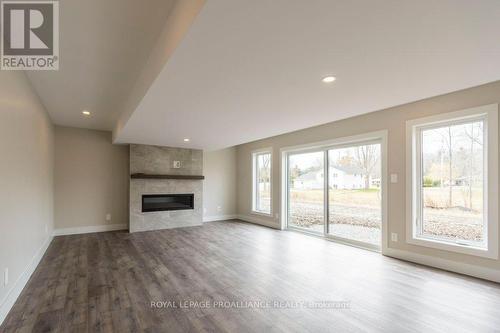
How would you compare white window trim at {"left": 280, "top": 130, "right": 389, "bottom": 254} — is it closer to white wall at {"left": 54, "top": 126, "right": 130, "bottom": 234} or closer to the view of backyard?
the view of backyard

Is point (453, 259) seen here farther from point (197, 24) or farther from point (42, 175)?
point (42, 175)

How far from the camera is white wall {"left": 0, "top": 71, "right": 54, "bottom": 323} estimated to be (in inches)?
88.1

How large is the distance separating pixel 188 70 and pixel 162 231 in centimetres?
477

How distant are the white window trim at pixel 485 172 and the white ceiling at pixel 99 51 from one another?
12.2 ft

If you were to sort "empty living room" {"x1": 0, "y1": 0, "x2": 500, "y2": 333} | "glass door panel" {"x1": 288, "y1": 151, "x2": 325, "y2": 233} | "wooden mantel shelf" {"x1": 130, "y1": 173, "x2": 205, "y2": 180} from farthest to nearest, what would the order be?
"wooden mantel shelf" {"x1": 130, "y1": 173, "x2": 205, "y2": 180} → "glass door panel" {"x1": 288, "y1": 151, "x2": 325, "y2": 233} → "empty living room" {"x1": 0, "y1": 0, "x2": 500, "y2": 333}

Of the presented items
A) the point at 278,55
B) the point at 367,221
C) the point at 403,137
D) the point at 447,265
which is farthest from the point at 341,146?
the point at 278,55

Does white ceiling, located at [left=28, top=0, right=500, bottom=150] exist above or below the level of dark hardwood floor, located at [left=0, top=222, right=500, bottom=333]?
above

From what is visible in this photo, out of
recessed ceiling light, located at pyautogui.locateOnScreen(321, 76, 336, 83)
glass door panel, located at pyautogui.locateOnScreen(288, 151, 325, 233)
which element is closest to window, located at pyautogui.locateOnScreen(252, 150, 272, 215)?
glass door panel, located at pyautogui.locateOnScreen(288, 151, 325, 233)

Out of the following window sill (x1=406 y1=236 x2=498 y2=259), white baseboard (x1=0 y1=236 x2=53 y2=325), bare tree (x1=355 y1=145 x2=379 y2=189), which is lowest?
white baseboard (x1=0 y1=236 x2=53 y2=325)

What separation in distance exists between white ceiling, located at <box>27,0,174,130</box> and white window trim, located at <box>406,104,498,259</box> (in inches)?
146

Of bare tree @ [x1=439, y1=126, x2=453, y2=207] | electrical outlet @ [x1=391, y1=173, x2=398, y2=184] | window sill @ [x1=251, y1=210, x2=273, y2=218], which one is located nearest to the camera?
bare tree @ [x1=439, y1=126, x2=453, y2=207]

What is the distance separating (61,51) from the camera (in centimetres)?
239

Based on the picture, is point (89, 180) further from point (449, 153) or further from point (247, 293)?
point (449, 153)

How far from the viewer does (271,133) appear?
5.05 metres
